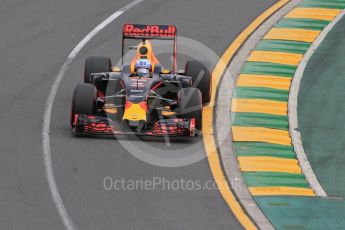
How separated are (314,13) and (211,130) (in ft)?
32.9

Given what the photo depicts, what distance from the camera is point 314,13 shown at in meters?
32.7

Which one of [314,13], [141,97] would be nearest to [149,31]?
[141,97]

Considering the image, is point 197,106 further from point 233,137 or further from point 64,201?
point 64,201

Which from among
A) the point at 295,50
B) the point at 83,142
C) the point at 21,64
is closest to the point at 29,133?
the point at 83,142

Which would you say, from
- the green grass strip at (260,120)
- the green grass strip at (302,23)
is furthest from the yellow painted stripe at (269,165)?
the green grass strip at (302,23)

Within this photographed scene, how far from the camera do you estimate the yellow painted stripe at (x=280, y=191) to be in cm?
2048

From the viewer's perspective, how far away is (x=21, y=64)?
91.9 feet

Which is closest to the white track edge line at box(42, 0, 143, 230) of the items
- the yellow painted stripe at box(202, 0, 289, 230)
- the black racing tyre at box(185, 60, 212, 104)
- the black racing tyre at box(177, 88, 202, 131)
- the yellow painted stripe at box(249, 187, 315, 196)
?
the black racing tyre at box(177, 88, 202, 131)

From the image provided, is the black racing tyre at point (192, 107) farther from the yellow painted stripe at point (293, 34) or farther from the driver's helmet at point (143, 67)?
the yellow painted stripe at point (293, 34)

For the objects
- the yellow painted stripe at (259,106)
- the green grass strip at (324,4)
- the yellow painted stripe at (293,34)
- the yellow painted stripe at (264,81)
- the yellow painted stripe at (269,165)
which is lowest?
the yellow painted stripe at (269,165)

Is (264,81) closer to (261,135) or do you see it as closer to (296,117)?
(296,117)

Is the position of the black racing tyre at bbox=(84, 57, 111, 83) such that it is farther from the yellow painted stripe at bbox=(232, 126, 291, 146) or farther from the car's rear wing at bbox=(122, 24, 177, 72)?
the yellow painted stripe at bbox=(232, 126, 291, 146)

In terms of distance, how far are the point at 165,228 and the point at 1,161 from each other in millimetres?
4369

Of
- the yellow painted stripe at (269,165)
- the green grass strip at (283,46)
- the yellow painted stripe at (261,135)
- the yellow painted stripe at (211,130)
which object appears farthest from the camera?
the green grass strip at (283,46)
